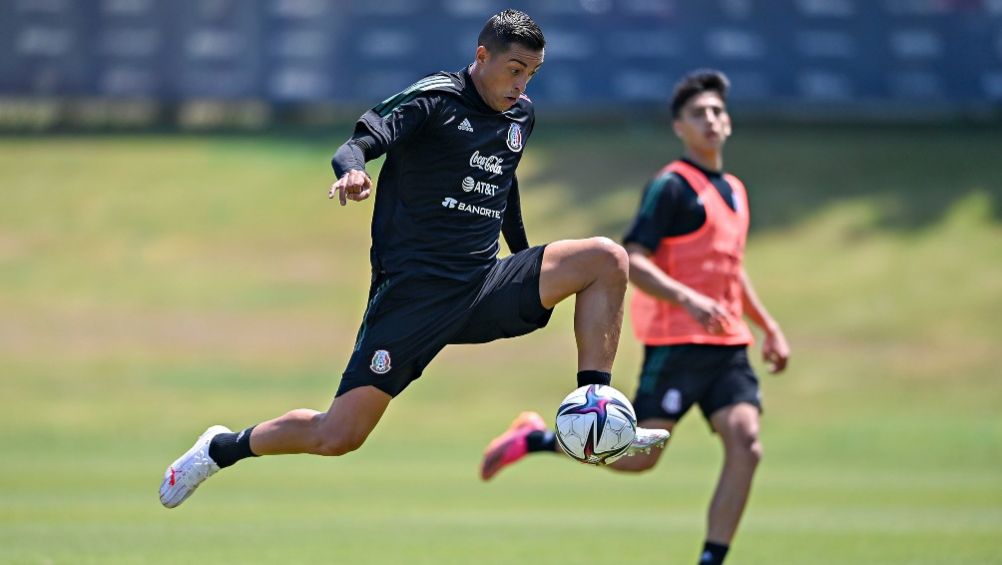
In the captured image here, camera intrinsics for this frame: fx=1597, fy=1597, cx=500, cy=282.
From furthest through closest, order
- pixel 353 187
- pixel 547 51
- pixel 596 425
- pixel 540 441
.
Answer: pixel 547 51, pixel 540 441, pixel 596 425, pixel 353 187

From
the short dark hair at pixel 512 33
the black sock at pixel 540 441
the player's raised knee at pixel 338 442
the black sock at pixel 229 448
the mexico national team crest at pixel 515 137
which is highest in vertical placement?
the short dark hair at pixel 512 33

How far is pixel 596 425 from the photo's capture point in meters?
7.06

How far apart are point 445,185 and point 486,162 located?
234 mm

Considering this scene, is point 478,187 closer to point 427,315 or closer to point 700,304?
point 427,315

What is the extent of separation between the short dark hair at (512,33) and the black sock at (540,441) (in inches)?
121

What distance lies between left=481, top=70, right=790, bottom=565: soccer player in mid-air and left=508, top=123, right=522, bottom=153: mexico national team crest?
157 cm

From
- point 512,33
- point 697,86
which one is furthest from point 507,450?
point 512,33

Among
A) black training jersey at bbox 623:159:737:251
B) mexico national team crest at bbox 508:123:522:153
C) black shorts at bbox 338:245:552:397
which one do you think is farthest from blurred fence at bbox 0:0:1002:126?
black shorts at bbox 338:245:552:397

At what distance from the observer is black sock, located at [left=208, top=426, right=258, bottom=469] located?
7695mm

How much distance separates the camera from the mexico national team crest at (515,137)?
25.1 feet

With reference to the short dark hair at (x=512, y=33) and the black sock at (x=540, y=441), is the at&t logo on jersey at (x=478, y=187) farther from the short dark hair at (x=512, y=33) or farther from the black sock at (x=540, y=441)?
the black sock at (x=540, y=441)

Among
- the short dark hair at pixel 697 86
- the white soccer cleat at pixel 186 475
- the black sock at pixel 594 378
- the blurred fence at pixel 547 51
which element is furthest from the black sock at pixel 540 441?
the blurred fence at pixel 547 51

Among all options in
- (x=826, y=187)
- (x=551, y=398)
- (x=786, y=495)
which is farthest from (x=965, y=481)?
(x=826, y=187)

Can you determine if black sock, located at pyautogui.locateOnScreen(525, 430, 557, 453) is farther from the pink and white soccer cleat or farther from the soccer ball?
the soccer ball
